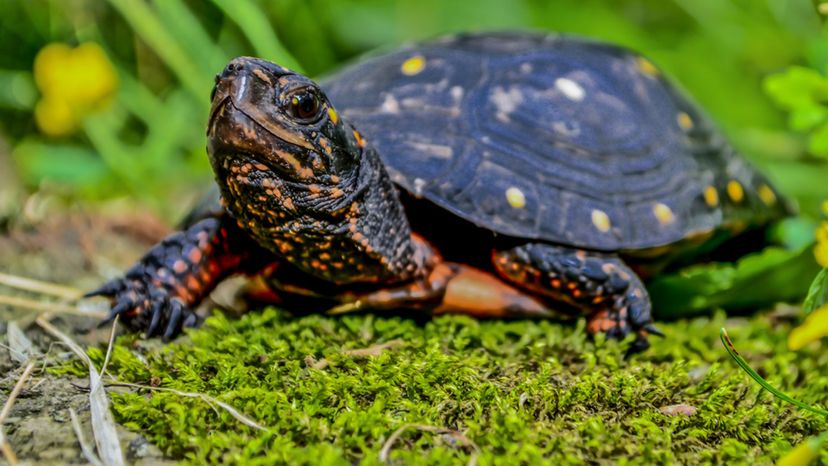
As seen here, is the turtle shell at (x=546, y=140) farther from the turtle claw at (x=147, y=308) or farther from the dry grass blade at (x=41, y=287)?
the dry grass blade at (x=41, y=287)

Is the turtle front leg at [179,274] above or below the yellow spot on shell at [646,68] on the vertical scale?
below

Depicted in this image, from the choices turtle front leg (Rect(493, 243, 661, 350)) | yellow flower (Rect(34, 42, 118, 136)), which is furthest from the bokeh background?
turtle front leg (Rect(493, 243, 661, 350))

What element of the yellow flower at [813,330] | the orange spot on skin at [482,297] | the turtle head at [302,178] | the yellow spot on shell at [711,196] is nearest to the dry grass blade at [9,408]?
the turtle head at [302,178]

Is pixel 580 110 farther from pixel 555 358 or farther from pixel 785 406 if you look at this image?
pixel 785 406

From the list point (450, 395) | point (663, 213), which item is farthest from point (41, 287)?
point (663, 213)

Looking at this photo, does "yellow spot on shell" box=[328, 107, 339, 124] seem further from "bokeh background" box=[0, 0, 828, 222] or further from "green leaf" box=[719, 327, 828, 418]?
"bokeh background" box=[0, 0, 828, 222]

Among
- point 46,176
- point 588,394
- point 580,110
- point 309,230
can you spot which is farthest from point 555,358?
point 46,176
